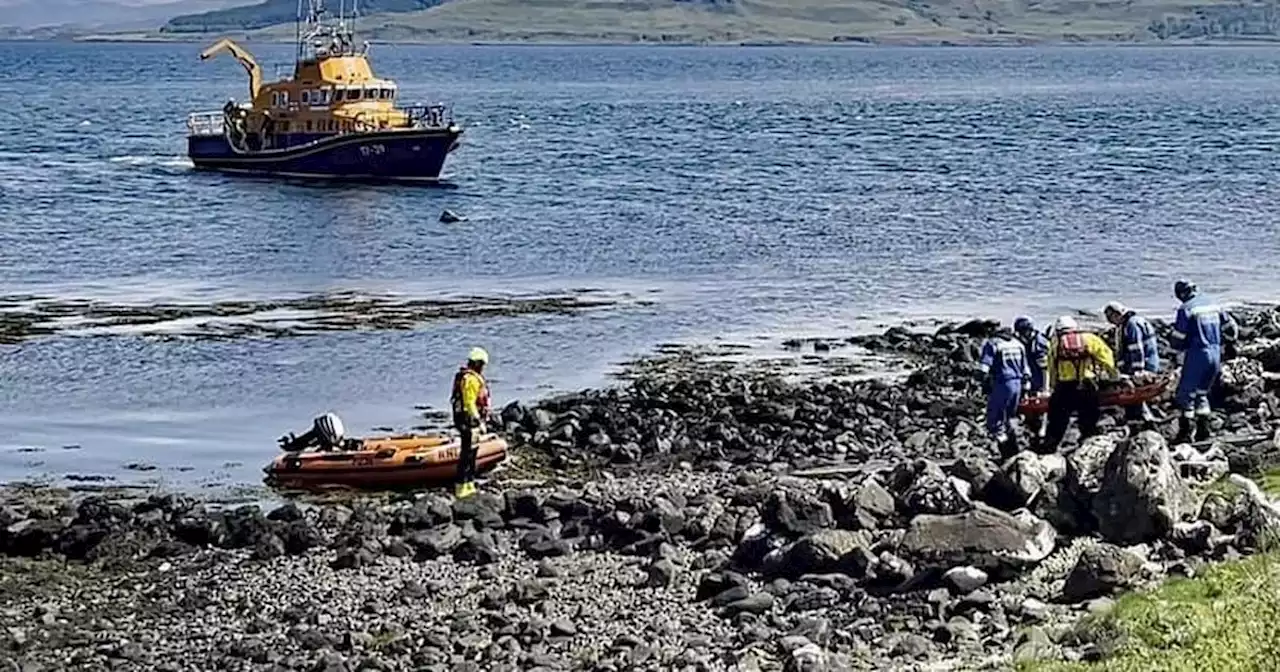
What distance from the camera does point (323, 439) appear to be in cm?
2355

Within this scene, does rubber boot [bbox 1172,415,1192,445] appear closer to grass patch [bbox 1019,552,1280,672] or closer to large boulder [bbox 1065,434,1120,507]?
large boulder [bbox 1065,434,1120,507]

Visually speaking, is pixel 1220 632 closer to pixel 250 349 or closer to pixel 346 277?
pixel 250 349

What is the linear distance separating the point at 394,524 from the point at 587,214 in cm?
3688

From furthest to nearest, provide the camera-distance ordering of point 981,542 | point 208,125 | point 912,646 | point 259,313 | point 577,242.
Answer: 1. point 208,125
2. point 577,242
3. point 259,313
4. point 981,542
5. point 912,646

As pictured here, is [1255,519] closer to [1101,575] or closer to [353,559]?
[1101,575]

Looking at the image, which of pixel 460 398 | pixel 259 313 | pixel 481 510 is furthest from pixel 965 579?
pixel 259 313

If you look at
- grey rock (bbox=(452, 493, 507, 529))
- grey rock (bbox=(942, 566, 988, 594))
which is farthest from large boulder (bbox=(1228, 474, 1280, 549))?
grey rock (bbox=(452, 493, 507, 529))

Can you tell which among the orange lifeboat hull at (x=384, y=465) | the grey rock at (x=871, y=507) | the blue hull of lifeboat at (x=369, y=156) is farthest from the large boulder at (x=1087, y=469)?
the blue hull of lifeboat at (x=369, y=156)

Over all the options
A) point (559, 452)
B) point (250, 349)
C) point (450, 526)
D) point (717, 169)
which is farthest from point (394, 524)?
point (717, 169)

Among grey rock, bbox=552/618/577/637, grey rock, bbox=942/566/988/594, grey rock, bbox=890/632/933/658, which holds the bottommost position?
grey rock, bbox=552/618/577/637

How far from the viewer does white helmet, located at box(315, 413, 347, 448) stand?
77.3ft

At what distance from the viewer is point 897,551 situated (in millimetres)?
16438

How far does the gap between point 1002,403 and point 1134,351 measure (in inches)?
80.6

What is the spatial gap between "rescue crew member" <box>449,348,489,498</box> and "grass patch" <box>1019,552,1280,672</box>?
9627 millimetres
